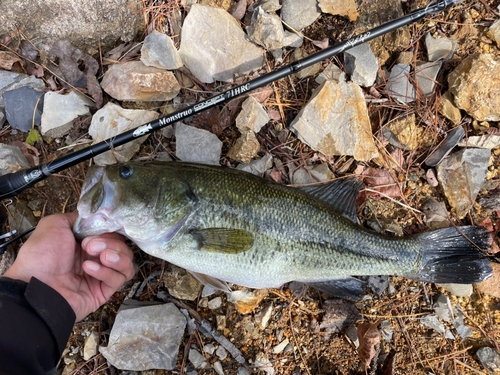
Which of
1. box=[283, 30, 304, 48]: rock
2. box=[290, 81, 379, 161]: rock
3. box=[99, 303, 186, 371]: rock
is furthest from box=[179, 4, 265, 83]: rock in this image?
box=[99, 303, 186, 371]: rock

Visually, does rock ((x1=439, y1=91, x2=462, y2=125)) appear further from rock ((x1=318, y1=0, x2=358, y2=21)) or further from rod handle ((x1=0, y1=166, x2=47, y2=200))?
rod handle ((x1=0, y1=166, x2=47, y2=200))

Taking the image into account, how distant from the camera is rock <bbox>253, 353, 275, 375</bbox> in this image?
314 cm

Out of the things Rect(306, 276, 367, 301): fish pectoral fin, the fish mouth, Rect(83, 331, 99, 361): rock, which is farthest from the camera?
Rect(83, 331, 99, 361): rock

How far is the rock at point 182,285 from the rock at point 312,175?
5.09ft

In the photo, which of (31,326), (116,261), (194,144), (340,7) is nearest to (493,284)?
(340,7)

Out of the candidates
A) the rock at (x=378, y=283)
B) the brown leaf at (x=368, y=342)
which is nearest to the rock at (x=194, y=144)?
the rock at (x=378, y=283)

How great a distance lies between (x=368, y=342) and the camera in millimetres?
3076

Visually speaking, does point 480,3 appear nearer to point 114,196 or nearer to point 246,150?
point 246,150

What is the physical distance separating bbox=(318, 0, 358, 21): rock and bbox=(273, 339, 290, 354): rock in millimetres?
3637

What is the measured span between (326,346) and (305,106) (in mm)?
2642

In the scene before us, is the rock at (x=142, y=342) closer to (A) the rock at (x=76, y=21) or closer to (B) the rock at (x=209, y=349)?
(B) the rock at (x=209, y=349)

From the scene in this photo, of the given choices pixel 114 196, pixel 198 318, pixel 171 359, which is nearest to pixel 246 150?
pixel 114 196

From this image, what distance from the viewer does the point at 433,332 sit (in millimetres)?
3314

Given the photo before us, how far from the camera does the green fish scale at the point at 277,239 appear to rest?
261 centimetres
